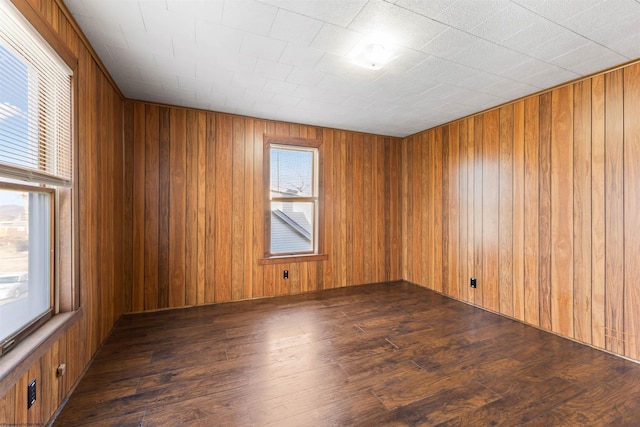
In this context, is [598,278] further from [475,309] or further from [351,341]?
[351,341]

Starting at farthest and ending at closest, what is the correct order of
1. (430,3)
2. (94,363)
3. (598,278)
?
1. (598,278)
2. (94,363)
3. (430,3)

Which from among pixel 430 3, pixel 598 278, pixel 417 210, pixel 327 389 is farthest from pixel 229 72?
pixel 598 278

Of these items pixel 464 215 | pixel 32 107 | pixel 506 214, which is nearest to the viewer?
pixel 32 107

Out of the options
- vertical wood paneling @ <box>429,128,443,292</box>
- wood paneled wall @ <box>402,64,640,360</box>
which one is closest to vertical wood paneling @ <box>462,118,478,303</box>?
wood paneled wall @ <box>402,64,640,360</box>

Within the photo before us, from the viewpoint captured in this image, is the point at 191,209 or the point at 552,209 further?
the point at 191,209

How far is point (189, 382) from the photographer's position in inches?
76.0

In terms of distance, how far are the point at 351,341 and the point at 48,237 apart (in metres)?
2.39

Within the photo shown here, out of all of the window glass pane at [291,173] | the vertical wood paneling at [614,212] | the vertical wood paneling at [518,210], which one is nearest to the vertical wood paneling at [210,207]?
the window glass pane at [291,173]

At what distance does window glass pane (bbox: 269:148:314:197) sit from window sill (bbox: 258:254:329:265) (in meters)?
0.89

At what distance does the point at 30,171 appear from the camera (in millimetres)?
1406

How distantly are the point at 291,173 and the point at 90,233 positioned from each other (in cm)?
246

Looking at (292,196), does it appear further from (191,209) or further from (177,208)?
(177,208)

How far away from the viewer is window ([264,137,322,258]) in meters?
3.84

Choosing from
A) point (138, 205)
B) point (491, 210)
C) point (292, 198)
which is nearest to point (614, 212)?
point (491, 210)
